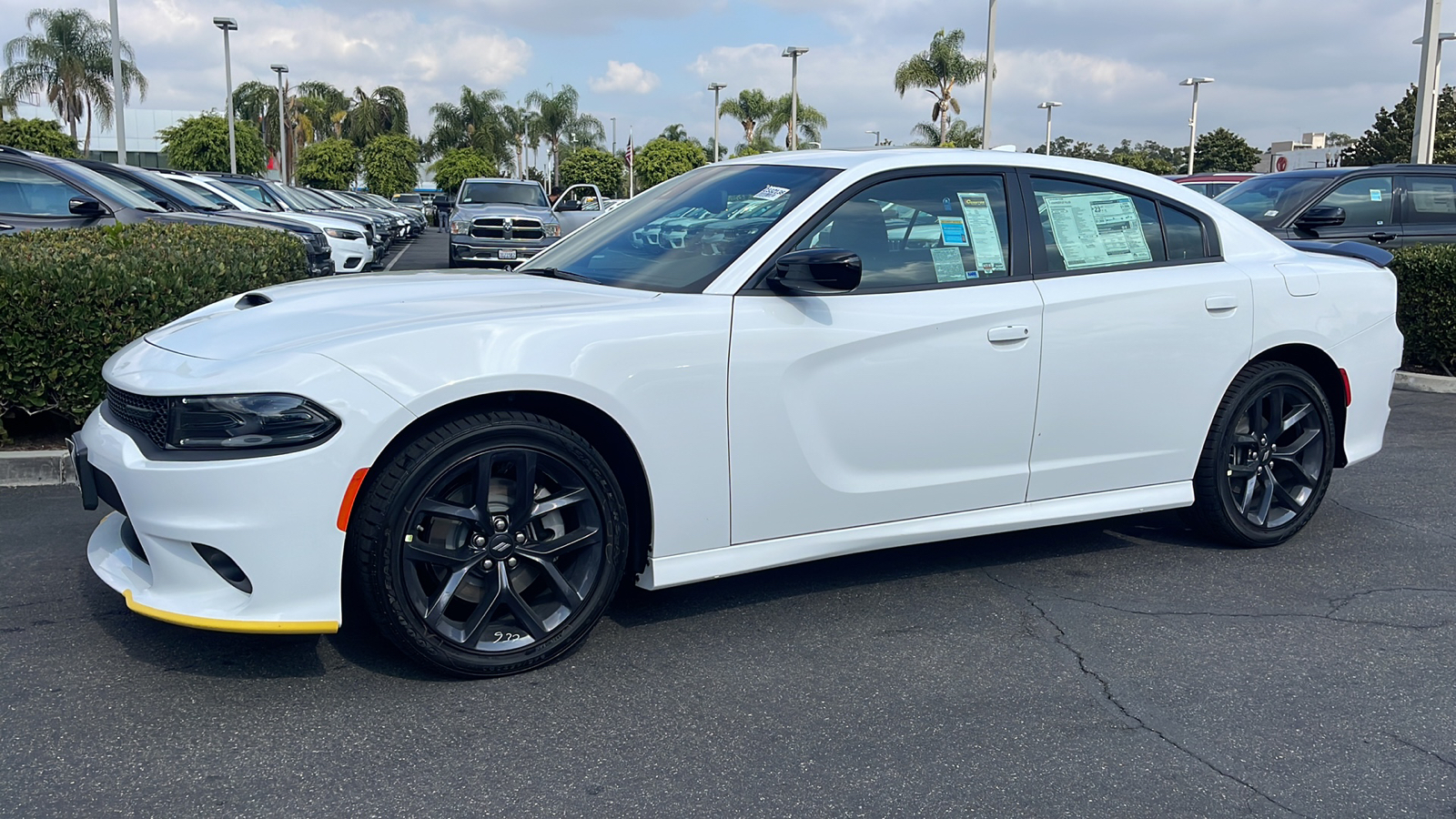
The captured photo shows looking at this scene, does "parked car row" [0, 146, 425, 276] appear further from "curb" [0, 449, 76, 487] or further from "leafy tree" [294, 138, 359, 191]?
"leafy tree" [294, 138, 359, 191]

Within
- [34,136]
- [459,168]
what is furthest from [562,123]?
[34,136]

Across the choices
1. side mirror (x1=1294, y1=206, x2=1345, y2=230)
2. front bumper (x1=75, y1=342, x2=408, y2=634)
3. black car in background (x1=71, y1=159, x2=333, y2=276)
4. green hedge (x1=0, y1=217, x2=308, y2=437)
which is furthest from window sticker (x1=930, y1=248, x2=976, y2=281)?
black car in background (x1=71, y1=159, x2=333, y2=276)

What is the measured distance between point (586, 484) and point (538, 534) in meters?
0.21

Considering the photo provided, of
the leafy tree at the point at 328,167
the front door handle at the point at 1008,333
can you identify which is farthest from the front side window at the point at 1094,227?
the leafy tree at the point at 328,167

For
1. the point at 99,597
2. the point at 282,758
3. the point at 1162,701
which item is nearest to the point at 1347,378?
the point at 1162,701

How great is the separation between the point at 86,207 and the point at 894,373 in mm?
8560

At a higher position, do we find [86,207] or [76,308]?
[86,207]

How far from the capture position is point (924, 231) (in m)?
4.10

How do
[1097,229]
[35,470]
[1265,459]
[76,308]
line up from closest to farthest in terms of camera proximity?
[1097,229] < [1265,459] < [35,470] < [76,308]

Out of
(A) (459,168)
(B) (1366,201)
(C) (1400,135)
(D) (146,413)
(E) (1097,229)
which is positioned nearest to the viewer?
(D) (146,413)

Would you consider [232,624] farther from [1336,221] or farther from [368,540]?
[1336,221]

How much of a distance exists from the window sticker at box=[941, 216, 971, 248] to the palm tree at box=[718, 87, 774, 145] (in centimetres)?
5831

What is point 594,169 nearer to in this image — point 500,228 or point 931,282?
point 500,228

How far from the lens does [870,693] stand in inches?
134
